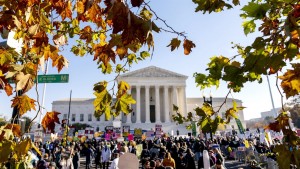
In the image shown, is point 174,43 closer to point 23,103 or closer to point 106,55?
point 106,55

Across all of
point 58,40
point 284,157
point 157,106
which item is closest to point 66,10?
point 58,40

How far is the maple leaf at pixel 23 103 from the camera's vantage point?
2.09m

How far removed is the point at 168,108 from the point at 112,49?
62.7m

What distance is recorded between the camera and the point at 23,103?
6.95 ft

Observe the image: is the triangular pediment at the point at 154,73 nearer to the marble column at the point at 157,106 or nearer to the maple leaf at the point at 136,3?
the marble column at the point at 157,106

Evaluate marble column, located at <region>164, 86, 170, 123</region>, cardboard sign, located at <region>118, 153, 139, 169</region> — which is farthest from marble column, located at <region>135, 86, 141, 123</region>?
cardboard sign, located at <region>118, 153, 139, 169</region>

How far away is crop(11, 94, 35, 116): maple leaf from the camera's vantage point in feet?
6.84

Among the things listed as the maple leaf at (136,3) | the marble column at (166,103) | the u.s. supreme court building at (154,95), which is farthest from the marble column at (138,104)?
the maple leaf at (136,3)

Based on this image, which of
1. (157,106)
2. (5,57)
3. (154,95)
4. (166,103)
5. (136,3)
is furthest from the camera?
(154,95)

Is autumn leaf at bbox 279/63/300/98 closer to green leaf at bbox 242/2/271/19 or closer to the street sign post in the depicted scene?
green leaf at bbox 242/2/271/19

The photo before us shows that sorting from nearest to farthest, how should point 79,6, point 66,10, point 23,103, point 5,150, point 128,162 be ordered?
1. point 5,150
2. point 23,103
3. point 66,10
4. point 79,6
5. point 128,162

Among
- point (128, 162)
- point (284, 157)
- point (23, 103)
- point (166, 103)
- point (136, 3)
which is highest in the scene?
point (166, 103)

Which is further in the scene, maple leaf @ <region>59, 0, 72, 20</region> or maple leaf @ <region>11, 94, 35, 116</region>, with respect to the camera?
maple leaf @ <region>59, 0, 72, 20</region>

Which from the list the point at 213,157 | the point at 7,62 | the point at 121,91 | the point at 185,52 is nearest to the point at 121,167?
the point at 121,91
